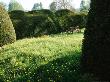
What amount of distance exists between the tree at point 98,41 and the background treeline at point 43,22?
1913 centimetres

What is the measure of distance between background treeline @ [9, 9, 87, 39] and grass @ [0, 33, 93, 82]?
41.2 feet

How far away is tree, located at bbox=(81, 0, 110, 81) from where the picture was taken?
10062 mm

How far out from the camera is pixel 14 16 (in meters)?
31.8

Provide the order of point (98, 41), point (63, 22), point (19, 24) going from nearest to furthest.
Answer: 1. point (98, 41)
2. point (19, 24)
3. point (63, 22)

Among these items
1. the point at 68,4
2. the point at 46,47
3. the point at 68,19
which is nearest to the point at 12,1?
the point at 68,4

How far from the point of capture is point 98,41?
10320mm

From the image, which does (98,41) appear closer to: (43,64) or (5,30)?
(43,64)

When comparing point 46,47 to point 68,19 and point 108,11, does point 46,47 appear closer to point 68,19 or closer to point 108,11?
point 108,11

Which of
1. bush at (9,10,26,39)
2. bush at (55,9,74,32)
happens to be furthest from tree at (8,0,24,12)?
bush at (9,10,26,39)

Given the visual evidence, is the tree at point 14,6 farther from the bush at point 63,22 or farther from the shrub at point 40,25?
the shrub at point 40,25

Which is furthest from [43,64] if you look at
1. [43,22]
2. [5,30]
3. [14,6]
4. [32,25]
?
[14,6]

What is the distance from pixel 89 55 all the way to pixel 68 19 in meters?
22.0

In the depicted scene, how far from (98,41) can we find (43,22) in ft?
67.8

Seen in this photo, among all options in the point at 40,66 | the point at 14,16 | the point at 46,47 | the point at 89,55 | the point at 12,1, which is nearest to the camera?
the point at 89,55
